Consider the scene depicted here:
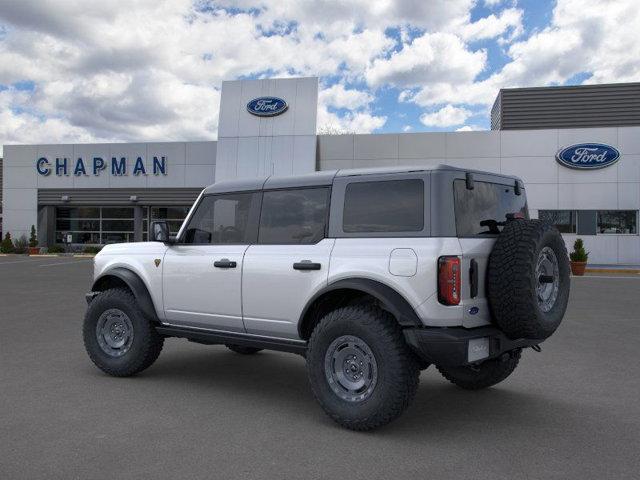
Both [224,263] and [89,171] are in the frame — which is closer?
[224,263]

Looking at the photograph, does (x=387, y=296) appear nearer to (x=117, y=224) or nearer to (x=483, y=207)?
(x=483, y=207)

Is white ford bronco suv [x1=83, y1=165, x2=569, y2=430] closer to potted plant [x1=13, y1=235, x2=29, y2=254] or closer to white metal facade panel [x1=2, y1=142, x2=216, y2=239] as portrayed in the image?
white metal facade panel [x1=2, y1=142, x2=216, y2=239]

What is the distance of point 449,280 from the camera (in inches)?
165

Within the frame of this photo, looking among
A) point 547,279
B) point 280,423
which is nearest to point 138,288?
point 280,423

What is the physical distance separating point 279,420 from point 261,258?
4.46ft

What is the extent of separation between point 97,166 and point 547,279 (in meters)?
31.4

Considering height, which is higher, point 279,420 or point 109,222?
point 109,222

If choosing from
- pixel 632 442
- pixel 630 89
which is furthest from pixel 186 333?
pixel 630 89

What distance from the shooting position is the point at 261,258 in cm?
516

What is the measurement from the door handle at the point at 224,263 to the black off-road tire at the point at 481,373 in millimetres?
2105

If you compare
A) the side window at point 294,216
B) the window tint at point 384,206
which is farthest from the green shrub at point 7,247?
the window tint at point 384,206

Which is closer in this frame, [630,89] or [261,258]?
[261,258]

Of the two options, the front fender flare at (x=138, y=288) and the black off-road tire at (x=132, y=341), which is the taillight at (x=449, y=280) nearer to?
the front fender flare at (x=138, y=288)

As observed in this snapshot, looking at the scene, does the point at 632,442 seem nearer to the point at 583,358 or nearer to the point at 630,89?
the point at 583,358
